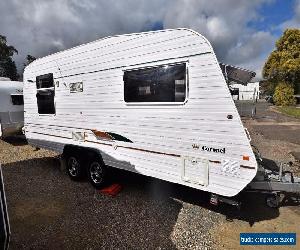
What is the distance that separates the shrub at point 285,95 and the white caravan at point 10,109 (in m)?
36.5

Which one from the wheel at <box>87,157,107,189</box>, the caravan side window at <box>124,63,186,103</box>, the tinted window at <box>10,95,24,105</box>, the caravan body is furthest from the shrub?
the caravan side window at <box>124,63,186,103</box>

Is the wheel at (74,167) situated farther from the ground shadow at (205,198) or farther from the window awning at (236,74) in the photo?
the window awning at (236,74)

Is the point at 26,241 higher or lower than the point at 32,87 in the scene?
lower

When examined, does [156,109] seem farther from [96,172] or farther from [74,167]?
[74,167]

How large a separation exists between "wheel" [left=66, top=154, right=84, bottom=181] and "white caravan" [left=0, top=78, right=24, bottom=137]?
654 centimetres

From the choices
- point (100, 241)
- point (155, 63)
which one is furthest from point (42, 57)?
point (100, 241)

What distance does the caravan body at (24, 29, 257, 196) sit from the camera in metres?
5.21

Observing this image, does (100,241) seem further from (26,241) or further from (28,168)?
(28,168)

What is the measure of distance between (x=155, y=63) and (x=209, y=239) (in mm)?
3650

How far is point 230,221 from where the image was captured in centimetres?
605

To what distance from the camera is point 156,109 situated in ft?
20.0

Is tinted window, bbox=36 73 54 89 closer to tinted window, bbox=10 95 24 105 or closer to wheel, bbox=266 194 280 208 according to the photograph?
tinted window, bbox=10 95 24 105

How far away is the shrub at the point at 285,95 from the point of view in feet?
131

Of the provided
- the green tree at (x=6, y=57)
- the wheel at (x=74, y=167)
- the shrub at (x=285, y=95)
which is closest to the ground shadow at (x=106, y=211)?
the wheel at (x=74, y=167)
